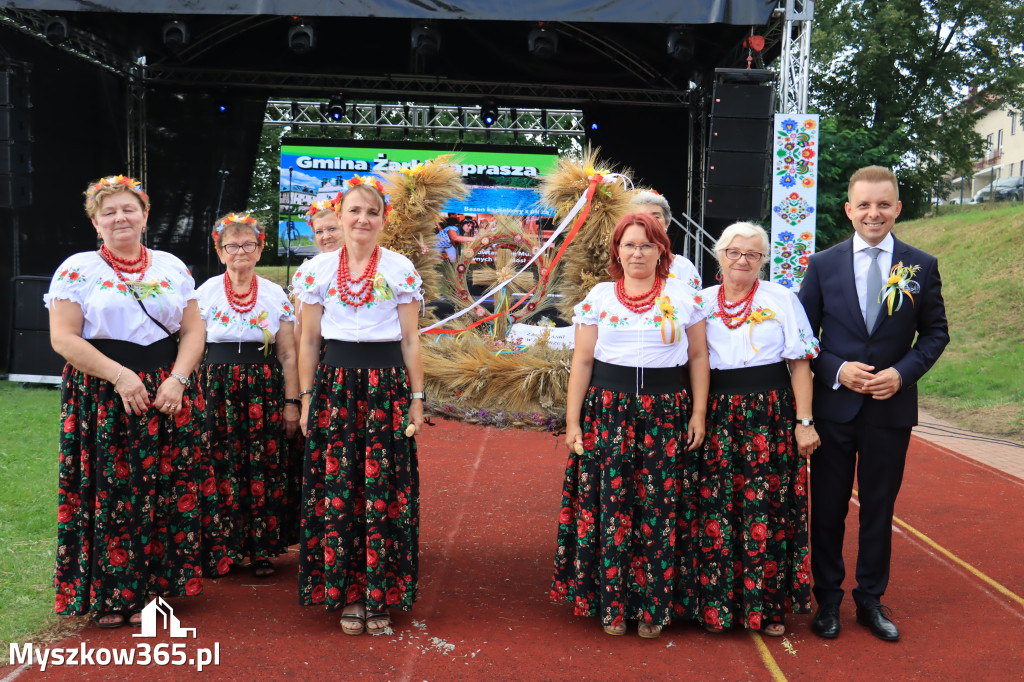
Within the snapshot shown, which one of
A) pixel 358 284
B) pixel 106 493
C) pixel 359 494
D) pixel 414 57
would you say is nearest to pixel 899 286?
pixel 358 284

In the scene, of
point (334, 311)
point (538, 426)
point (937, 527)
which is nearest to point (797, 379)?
point (538, 426)

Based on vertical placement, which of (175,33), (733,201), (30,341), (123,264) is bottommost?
(30,341)

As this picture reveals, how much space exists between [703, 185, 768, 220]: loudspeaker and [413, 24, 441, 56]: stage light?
Result: 296 centimetres

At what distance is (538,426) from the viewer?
11.2 ft

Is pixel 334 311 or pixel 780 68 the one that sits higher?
pixel 780 68

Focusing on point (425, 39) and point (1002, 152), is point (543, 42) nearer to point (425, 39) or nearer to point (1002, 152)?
point (425, 39)

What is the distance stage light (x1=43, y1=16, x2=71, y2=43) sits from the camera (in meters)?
7.32

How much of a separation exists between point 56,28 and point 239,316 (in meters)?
5.57

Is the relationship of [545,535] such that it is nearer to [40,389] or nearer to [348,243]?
[348,243]

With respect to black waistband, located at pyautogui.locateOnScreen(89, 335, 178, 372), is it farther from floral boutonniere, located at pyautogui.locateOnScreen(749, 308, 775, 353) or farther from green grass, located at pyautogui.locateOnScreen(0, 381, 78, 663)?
floral boutonniere, located at pyautogui.locateOnScreen(749, 308, 775, 353)

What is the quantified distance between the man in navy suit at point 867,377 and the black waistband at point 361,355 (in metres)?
1.62

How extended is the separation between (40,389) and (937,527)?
7739mm

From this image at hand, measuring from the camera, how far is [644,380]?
2.91 m

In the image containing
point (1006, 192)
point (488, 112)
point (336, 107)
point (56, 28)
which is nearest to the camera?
point (56, 28)
